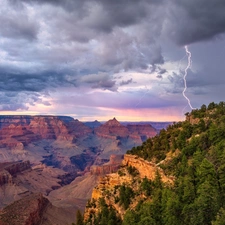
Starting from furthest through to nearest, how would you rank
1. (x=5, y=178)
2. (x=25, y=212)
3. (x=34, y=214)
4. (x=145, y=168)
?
(x=5, y=178) → (x=34, y=214) → (x=25, y=212) → (x=145, y=168)

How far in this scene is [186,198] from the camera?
40.8 m

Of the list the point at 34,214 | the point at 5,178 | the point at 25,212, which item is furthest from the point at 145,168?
the point at 5,178

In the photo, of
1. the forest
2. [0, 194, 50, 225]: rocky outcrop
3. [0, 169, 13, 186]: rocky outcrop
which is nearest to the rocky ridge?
the forest

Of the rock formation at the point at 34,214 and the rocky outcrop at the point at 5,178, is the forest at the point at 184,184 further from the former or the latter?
the rocky outcrop at the point at 5,178

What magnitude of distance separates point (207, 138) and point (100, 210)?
2049 centimetres

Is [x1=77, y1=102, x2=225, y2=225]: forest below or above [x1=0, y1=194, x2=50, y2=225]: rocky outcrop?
above

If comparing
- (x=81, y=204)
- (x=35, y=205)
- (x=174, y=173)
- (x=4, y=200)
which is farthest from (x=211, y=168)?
(x=4, y=200)

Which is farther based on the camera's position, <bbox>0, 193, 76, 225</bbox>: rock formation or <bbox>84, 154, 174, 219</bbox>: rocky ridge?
<bbox>0, 193, 76, 225</bbox>: rock formation

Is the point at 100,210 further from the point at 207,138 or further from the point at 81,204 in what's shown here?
the point at 81,204

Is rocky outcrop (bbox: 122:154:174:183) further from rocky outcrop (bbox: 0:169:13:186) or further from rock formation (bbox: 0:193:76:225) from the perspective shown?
rocky outcrop (bbox: 0:169:13:186)

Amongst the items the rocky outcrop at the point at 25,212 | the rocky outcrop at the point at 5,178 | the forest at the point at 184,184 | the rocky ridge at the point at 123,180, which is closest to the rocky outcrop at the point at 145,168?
the rocky ridge at the point at 123,180

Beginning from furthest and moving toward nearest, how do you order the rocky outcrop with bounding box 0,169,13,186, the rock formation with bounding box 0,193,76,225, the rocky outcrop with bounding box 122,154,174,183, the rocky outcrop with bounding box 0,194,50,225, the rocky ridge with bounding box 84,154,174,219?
the rocky outcrop with bounding box 0,169,13,186 → the rock formation with bounding box 0,193,76,225 → the rocky outcrop with bounding box 0,194,50,225 → the rocky ridge with bounding box 84,154,174,219 → the rocky outcrop with bounding box 122,154,174,183

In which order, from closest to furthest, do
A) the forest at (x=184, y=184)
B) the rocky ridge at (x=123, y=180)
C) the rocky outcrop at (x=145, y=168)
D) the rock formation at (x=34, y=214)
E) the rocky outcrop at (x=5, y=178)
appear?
the forest at (x=184, y=184)
the rocky outcrop at (x=145, y=168)
the rocky ridge at (x=123, y=180)
the rock formation at (x=34, y=214)
the rocky outcrop at (x=5, y=178)

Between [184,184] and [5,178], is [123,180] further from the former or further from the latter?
[5,178]
